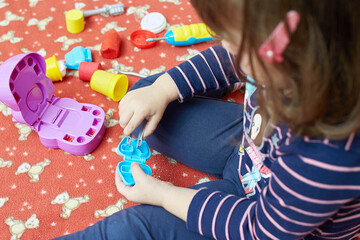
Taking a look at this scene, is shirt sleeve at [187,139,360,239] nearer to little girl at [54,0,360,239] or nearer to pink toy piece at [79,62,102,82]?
little girl at [54,0,360,239]

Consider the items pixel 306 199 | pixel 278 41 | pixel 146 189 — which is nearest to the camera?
pixel 278 41

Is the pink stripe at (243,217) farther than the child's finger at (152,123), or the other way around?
the child's finger at (152,123)

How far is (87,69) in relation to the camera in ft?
3.33

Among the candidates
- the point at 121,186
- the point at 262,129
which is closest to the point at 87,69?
the point at 121,186

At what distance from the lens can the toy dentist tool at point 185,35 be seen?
1117 mm

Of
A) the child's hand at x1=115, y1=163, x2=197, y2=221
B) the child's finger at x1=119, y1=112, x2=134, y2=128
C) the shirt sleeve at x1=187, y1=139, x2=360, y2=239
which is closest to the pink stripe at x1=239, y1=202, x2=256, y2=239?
the shirt sleeve at x1=187, y1=139, x2=360, y2=239

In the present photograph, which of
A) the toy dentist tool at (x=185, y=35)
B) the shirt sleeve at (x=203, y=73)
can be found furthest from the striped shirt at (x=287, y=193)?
the toy dentist tool at (x=185, y=35)

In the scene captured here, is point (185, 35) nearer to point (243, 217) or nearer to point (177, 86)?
point (177, 86)

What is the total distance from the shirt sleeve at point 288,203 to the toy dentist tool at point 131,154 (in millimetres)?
212

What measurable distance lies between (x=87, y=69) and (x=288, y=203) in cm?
72

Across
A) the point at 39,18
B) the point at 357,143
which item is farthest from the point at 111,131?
the point at 357,143

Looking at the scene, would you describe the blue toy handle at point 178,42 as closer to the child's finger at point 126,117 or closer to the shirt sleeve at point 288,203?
the child's finger at point 126,117

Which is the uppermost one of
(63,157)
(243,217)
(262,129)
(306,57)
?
(306,57)

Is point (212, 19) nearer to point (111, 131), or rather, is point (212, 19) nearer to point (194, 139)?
point (194, 139)
